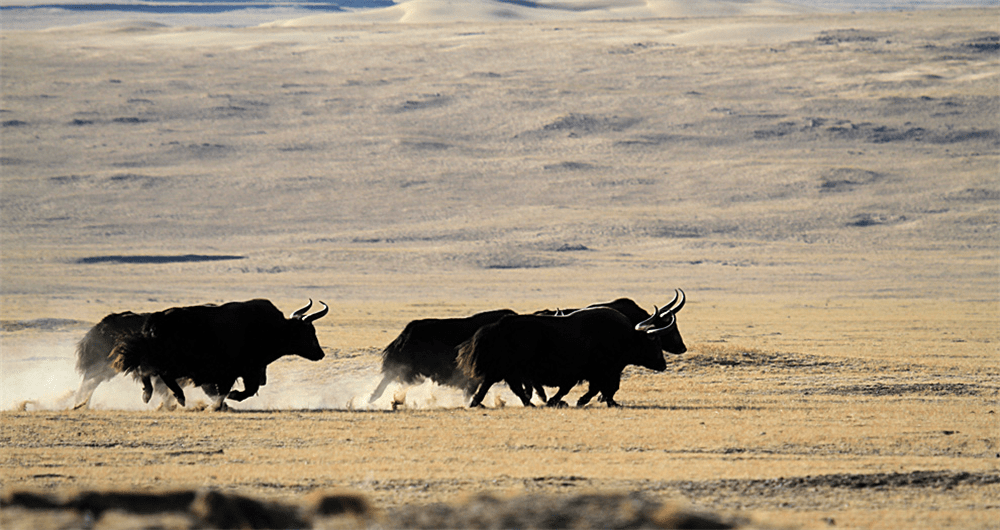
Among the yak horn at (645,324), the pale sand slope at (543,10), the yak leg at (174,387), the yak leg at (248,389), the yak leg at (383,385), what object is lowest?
the pale sand slope at (543,10)

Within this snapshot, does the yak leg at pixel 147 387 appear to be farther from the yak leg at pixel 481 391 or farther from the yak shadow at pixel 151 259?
the yak shadow at pixel 151 259

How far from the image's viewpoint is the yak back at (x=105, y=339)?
49.2 ft

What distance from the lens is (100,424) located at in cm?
1290

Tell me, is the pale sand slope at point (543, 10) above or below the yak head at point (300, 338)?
below

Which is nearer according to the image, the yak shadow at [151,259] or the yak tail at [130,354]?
the yak tail at [130,354]

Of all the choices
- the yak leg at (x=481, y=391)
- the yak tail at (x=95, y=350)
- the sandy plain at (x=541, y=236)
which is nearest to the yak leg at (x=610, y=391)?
the sandy plain at (x=541, y=236)

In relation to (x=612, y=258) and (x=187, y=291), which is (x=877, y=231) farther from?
(x=187, y=291)

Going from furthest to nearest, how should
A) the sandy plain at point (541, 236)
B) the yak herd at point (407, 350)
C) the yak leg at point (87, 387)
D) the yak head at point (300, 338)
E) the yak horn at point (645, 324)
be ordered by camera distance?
the yak horn at point (645, 324), the yak head at point (300, 338), the yak leg at point (87, 387), the yak herd at point (407, 350), the sandy plain at point (541, 236)

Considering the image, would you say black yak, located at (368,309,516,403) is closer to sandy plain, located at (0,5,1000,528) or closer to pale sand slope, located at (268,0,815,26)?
sandy plain, located at (0,5,1000,528)

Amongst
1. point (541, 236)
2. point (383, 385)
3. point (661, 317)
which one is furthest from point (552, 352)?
point (541, 236)

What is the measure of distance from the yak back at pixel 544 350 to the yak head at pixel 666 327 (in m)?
0.84

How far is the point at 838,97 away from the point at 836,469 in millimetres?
85976

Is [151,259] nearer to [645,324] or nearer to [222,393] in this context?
[222,393]

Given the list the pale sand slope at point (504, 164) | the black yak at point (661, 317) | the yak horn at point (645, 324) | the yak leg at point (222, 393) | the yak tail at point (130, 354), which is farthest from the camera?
the pale sand slope at point (504, 164)
